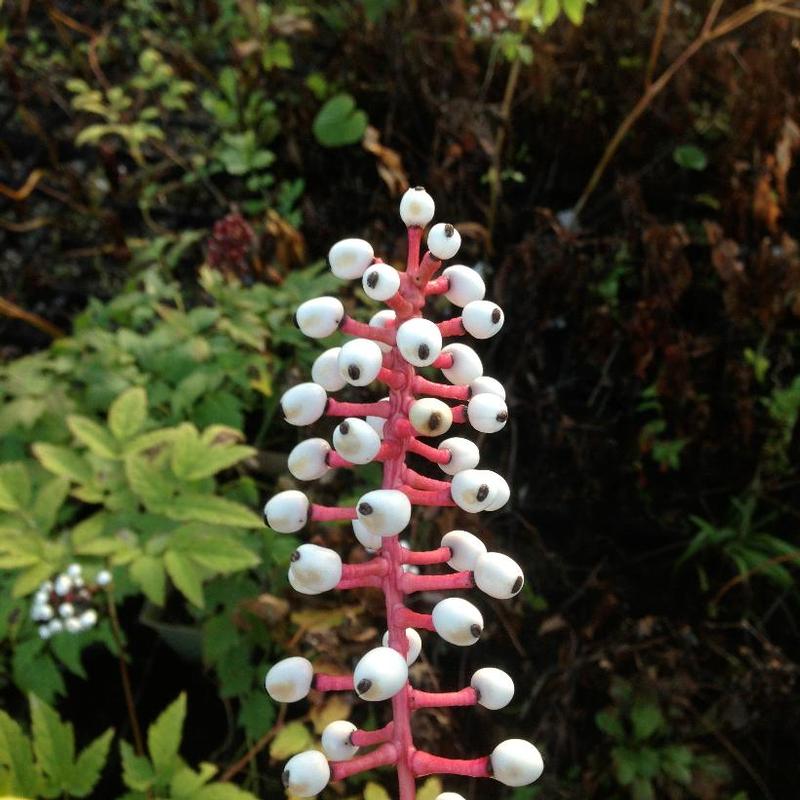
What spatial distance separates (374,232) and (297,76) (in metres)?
1.11

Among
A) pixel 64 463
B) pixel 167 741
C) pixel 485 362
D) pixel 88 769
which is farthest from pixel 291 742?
pixel 485 362

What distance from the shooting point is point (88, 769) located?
1.49 m

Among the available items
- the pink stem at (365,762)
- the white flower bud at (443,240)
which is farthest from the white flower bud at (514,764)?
the white flower bud at (443,240)

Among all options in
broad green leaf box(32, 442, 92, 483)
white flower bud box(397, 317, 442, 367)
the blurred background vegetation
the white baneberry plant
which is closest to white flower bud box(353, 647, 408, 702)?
the white baneberry plant

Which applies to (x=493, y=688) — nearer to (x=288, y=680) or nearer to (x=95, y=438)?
(x=288, y=680)

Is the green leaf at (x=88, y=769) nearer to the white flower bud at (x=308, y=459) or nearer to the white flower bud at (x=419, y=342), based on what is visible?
the white flower bud at (x=308, y=459)

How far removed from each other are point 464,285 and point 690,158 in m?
2.42

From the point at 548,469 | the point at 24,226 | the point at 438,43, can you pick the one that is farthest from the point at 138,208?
the point at 548,469

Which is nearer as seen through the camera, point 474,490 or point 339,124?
point 474,490

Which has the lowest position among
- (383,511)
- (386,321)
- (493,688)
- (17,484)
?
(17,484)

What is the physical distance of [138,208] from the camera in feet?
11.9

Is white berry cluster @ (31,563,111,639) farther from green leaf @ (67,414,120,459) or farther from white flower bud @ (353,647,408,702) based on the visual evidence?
white flower bud @ (353,647,408,702)

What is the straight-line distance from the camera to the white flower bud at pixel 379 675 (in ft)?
2.81

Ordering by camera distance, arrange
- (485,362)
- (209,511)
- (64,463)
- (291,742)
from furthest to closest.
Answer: (485,362) → (64,463) → (209,511) → (291,742)
